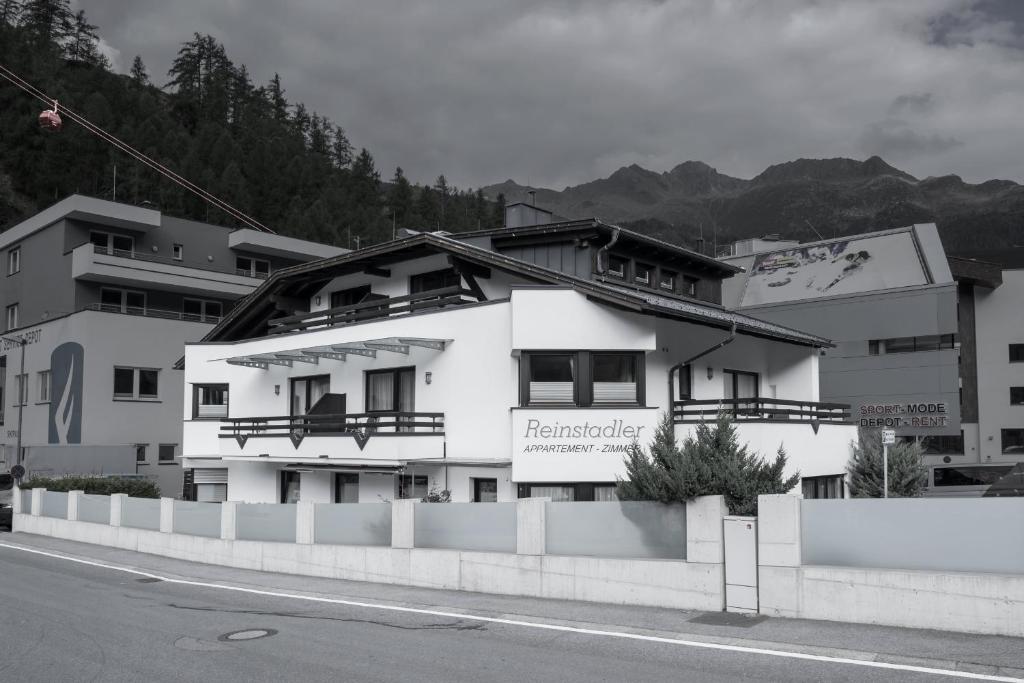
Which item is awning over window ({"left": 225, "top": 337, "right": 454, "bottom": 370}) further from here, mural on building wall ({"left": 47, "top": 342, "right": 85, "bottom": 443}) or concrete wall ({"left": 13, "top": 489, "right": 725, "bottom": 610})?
mural on building wall ({"left": 47, "top": 342, "right": 85, "bottom": 443})

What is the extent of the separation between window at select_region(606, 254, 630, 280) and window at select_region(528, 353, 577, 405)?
222 inches

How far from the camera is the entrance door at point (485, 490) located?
2103cm

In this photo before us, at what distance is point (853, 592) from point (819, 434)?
1231 cm

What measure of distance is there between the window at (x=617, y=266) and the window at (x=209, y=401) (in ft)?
45.6

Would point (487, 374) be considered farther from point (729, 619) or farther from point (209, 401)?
point (209, 401)

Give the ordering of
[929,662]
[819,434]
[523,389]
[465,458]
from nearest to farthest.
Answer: [929,662] < [523,389] < [465,458] < [819,434]

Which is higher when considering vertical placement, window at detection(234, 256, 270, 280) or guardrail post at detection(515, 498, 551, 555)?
window at detection(234, 256, 270, 280)

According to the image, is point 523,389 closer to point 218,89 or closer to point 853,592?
point 853,592

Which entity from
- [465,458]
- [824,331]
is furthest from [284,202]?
[465,458]

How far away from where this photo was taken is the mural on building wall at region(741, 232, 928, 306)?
1687 inches

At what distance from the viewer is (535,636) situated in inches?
453

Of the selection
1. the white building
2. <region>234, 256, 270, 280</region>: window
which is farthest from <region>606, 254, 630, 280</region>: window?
<region>234, 256, 270, 280</region>: window

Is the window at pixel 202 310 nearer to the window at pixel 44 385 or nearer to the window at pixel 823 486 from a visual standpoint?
the window at pixel 44 385

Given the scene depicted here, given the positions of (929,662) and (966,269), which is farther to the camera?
(966,269)
